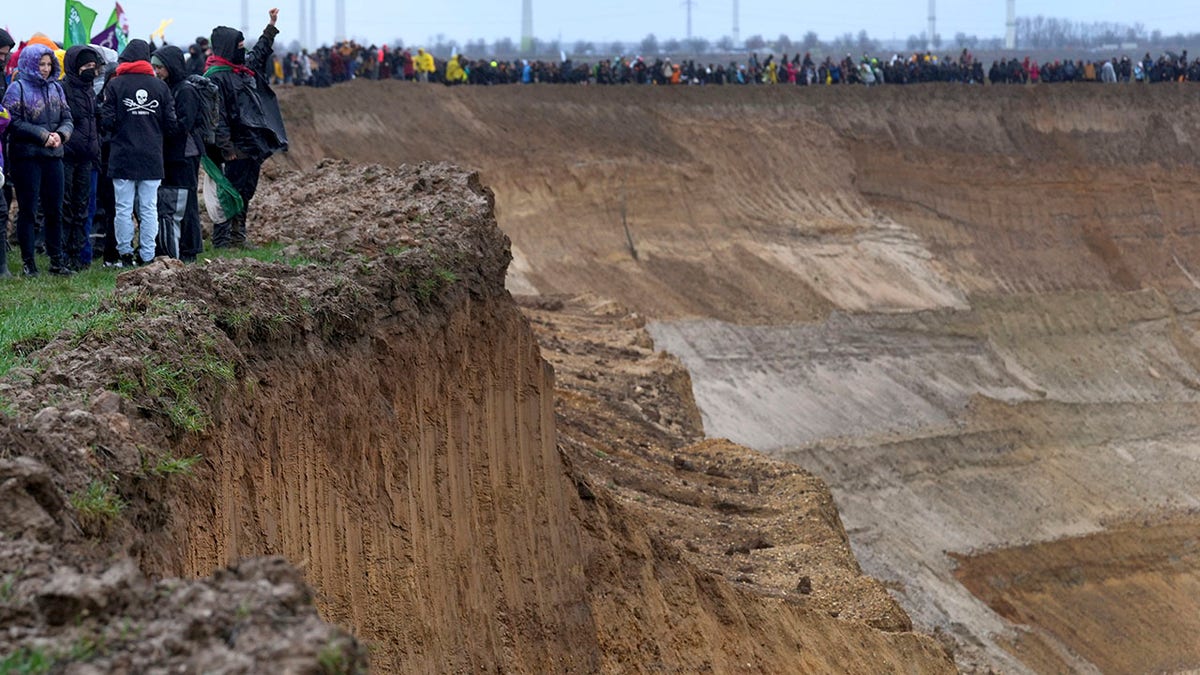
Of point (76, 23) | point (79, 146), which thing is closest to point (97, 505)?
point (79, 146)

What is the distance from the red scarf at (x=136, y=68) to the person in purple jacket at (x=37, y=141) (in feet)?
1.78

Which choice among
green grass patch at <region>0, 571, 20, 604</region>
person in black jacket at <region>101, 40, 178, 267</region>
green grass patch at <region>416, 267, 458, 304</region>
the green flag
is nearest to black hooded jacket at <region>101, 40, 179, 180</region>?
person in black jacket at <region>101, 40, 178, 267</region>

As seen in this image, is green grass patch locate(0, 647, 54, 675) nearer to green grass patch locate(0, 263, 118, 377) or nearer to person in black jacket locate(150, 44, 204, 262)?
green grass patch locate(0, 263, 118, 377)

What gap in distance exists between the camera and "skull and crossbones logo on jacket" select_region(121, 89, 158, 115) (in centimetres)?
1327

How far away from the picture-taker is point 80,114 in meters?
13.7

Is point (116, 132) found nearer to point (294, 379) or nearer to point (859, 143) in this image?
point (294, 379)

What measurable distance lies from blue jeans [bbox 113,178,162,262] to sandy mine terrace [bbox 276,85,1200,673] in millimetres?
14521

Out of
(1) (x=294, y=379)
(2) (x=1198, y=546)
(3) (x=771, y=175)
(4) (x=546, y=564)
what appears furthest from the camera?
(3) (x=771, y=175)

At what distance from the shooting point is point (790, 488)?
21.7 m

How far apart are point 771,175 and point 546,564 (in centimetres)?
3836

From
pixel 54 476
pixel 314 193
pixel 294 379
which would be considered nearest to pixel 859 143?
pixel 314 193

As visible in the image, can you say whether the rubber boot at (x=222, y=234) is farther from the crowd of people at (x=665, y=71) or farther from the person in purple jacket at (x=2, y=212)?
the crowd of people at (x=665, y=71)

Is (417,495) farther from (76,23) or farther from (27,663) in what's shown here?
(76,23)

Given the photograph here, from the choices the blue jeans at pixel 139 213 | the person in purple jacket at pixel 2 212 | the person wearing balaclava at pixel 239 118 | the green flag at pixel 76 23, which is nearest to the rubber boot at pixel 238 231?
the person wearing balaclava at pixel 239 118
